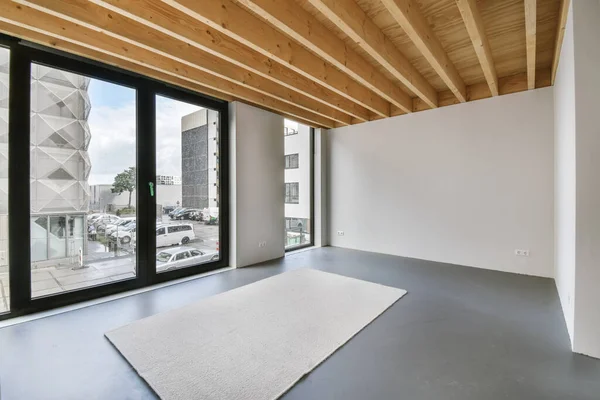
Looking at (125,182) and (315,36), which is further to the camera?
(125,182)

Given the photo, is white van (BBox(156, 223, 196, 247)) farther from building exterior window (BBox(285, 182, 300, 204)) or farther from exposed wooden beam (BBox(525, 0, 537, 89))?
exposed wooden beam (BBox(525, 0, 537, 89))

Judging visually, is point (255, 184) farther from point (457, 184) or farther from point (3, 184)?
point (457, 184)

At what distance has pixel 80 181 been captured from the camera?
9.41 ft

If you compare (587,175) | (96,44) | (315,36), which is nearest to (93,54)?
(96,44)

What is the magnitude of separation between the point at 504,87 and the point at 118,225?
543 centimetres

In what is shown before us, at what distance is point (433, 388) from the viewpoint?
5.19 feet

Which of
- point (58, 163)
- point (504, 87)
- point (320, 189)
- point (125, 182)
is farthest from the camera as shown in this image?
point (320, 189)

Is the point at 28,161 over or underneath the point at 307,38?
underneath

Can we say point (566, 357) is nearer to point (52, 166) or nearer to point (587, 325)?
point (587, 325)

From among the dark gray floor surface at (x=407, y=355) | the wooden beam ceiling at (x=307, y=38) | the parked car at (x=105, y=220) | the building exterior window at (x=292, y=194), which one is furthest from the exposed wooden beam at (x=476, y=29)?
the building exterior window at (x=292, y=194)

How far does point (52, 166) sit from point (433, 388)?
3765 millimetres

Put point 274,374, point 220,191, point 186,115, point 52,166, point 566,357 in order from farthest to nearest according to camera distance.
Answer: point 220,191 → point 186,115 → point 52,166 → point 566,357 → point 274,374

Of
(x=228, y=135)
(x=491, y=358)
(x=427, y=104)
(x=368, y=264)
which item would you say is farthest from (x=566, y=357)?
(x=228, y=135)

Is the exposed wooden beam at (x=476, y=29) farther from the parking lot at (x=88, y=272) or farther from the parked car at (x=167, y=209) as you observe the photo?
the parking lot at (x=88, y=272)
